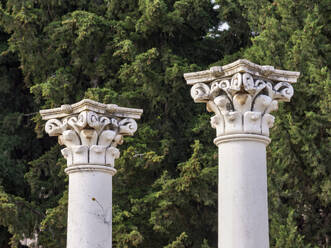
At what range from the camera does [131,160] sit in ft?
73.3

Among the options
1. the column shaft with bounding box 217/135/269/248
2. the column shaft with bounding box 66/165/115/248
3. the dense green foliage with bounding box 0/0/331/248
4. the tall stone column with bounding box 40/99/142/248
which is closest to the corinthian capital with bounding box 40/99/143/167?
the tall stone column with bounding box 40/99/142/248

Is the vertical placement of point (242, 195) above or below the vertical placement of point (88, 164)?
below

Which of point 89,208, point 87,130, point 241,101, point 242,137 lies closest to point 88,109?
point 87,130

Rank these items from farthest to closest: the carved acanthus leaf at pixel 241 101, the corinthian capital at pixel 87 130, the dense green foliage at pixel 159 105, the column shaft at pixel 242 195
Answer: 1. the dense green foliage at pixel 159 105
2. the corinthian capital at pixel 87 130
3. the carved acanthus leaf at pixel 241 101
4. the column shaft at pixel 242 195

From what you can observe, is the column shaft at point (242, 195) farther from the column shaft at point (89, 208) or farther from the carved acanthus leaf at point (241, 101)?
the column shaft at point (89, 208)

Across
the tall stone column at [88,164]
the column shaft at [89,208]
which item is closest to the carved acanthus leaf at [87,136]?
the tall stone column at [88,164]

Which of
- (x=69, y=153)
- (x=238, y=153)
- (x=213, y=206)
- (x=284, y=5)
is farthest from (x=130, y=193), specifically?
(x=238, y=153)

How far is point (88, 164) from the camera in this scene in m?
13.3

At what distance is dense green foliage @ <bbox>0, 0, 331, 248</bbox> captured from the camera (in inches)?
774

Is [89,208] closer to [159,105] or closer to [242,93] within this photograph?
[242,93]

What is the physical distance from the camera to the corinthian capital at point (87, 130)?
13.3 meters

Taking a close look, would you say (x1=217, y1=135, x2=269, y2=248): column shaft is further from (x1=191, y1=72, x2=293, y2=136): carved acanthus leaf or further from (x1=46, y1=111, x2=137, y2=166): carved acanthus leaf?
(x1=46, y1=111, x2=137, y2=166): carved acanthus leaf

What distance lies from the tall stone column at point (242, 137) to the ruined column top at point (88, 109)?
7.63 feet

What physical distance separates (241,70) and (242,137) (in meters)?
0.94
